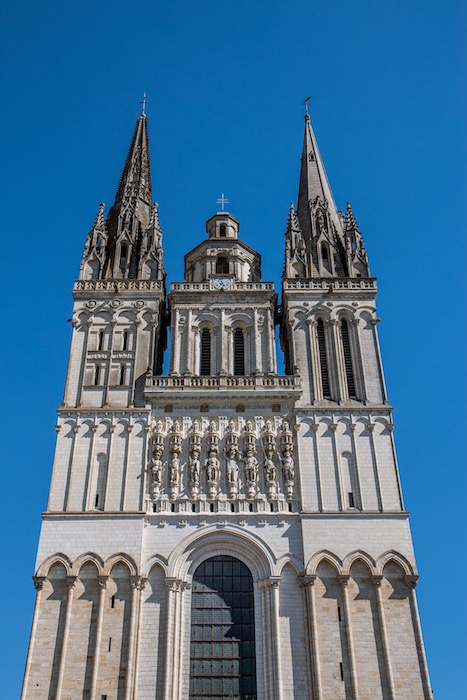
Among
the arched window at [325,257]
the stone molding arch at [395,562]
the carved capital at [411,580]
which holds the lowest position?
the carved capital at [411,580]

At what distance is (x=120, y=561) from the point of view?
2770 cm

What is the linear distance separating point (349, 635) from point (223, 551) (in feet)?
17.4

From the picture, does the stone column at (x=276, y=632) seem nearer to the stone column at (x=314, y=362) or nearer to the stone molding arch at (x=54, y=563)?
the stone molding arch at (x=54, y=563)

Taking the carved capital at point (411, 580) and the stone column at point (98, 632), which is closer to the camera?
the stone column at point (98, 632)

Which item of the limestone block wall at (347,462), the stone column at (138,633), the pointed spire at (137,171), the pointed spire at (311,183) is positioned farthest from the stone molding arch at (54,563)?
the pointed spire at (311,183)

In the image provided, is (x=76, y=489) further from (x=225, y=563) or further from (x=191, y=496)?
(x=225, y=563)

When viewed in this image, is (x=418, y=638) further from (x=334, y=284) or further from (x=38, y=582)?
(x=334, y=284)

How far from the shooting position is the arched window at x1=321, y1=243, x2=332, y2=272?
3688cm

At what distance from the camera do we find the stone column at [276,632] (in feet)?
83.5

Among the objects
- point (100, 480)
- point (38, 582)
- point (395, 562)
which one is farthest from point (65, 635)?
point (395, 562)

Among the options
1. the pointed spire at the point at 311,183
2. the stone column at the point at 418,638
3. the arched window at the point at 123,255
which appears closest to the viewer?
the stone column at the point at 418,638

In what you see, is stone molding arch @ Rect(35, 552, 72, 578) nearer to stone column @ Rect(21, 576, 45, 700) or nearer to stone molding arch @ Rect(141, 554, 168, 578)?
stone column @ Rect(21, 576, 45, 700)

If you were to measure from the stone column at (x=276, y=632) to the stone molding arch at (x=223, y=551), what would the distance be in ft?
1.27

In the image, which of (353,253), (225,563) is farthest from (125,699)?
(353,253)
